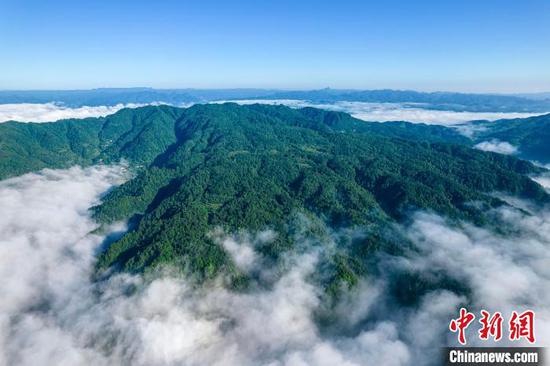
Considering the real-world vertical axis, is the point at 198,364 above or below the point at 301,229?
below

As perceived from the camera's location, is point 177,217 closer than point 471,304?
No

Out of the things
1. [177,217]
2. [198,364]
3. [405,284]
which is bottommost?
[198,364]

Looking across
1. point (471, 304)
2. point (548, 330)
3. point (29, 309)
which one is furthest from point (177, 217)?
point (548, 330)

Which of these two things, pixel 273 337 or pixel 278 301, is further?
pixel 278 301

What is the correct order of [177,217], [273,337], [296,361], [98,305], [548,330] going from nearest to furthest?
[548,330] < [296,361] < [273,337] < [98,305] < [177,217]

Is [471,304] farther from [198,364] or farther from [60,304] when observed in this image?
[60,304]

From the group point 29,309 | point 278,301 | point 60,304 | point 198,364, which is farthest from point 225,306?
point 29,309

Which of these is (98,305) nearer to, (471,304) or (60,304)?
(60,304)

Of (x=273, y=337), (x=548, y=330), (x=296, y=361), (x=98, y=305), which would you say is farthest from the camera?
(x=98, y=305)

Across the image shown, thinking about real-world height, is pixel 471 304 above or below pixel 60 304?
above
